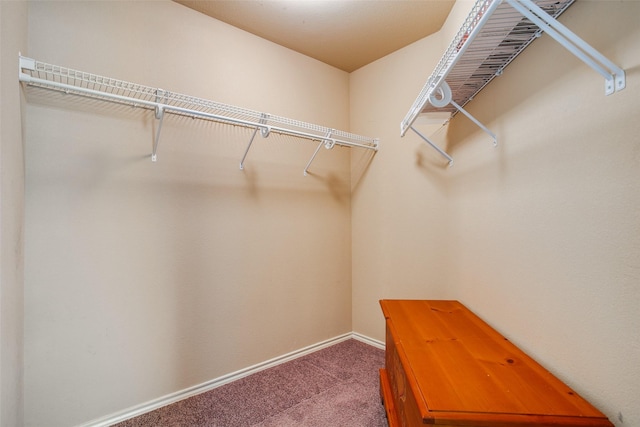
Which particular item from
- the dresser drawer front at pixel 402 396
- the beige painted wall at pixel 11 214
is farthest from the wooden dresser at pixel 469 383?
the beige painted wall at pixel 11 214

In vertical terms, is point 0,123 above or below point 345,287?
above

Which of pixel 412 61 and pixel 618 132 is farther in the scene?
pixel 412 61

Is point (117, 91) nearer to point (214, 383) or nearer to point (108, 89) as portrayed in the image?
point (108, 89)

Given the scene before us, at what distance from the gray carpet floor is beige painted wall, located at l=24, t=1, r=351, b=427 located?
0.48 feet

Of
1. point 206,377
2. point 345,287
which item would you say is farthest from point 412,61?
point 206,377

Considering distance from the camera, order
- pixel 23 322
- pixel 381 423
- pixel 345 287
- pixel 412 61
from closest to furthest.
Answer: pixel 23 322 < pixel 381 423 < pixel 412 61 < pixel 345 287

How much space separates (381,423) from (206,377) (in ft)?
3.85

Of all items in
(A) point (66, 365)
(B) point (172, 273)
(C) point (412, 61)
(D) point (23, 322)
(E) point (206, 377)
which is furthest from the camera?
(C) point (412, 61)

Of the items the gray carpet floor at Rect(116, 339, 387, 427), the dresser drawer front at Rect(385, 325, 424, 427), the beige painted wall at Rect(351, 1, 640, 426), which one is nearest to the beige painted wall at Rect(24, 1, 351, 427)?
the gray carpet floor at Rect(116, 339, 387, 427)

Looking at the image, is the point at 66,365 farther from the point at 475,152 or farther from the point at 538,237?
the point at 475,152

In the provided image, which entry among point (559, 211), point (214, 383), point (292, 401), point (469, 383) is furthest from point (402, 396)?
point (214, 383)

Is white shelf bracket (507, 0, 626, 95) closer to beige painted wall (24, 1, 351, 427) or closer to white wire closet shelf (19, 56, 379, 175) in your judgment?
white wire closet shelf (19, 56, 379, 175)

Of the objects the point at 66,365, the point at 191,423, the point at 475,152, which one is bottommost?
the point at 191,423

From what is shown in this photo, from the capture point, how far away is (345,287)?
9.16ft
